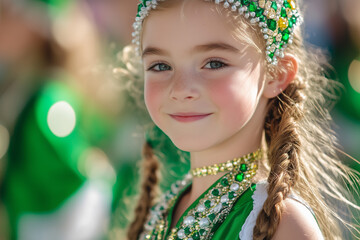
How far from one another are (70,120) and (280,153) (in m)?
1.60

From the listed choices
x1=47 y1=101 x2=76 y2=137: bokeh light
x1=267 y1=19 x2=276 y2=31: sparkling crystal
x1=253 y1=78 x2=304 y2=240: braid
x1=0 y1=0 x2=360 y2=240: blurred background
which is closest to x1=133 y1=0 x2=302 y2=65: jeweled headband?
x1=267 y1=19 x2=276 y2=31: sparkling crystal

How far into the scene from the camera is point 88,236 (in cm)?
254

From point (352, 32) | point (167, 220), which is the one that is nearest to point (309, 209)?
point (167, 220)

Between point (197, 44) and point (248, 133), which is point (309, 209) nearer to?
point (248, 133)

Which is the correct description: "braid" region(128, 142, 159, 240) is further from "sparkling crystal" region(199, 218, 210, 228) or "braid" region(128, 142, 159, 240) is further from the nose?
the nose

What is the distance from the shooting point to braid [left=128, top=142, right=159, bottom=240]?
1.69 meters

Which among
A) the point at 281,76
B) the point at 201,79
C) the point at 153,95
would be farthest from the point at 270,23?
the point at 153,95

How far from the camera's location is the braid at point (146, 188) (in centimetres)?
169

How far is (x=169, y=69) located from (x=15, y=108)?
1.58 meters

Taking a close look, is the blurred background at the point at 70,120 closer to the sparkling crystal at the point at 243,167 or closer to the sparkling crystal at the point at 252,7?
the sparkling crystal at the point at 243,167

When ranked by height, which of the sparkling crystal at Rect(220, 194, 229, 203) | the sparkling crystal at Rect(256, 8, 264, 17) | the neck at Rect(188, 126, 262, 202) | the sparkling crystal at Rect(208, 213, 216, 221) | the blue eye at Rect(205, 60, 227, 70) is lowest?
the sparkling crystal at Rect(208, 213, 216, 221)

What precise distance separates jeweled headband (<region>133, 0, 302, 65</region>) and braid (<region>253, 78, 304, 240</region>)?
5.3 inches

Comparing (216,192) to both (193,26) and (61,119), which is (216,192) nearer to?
(193,26)

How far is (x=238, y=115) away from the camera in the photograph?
128 cm
